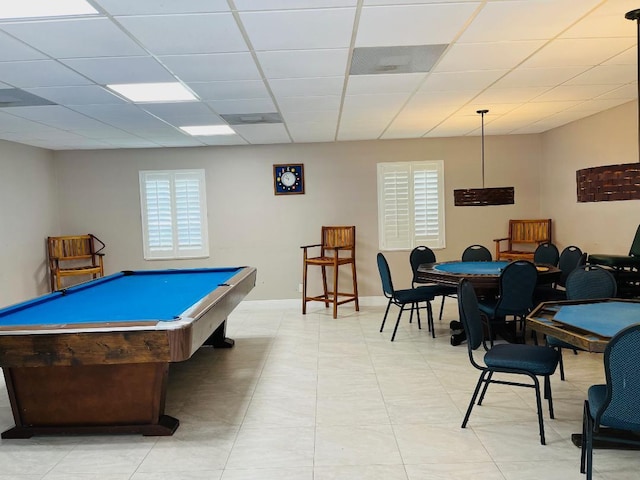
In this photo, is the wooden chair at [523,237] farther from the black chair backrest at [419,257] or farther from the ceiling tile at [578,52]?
the ceiling tile at [578,52]

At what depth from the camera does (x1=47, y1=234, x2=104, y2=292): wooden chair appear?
6.73 metres

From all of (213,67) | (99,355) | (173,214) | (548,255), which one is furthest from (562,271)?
(173,214)

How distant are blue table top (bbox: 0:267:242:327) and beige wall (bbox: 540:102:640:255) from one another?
14.1ft

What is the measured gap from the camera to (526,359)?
2.88m

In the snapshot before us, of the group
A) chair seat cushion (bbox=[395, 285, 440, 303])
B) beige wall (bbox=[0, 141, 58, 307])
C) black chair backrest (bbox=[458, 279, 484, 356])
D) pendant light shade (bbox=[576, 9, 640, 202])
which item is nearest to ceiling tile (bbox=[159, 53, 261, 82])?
black chair backrest (bbox=[458, 279, 484, 356])

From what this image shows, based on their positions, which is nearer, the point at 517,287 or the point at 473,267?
the point at 517,287

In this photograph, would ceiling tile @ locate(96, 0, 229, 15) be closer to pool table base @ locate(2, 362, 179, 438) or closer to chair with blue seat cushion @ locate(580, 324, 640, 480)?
pool table base @ locate(2, 362, 179, 438)

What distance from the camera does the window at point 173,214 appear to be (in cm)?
725

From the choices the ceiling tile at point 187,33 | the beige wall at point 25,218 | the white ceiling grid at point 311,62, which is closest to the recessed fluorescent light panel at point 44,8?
the white ceiling grid at point 311,62

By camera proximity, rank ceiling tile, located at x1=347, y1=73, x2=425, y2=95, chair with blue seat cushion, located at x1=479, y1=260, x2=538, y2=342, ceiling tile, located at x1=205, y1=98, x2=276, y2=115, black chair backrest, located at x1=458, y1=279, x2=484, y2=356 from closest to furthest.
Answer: black chair backrest, located at x1=458, y1=279, x2=484, y2=356, ceiling tile, located at x1=347, y1=73, x2=425, y2=95, chair with blue seat cushion, located at x1=479, y1=260, x2=538, y2=342, ceiling tile, located at x1=205, y1=98, x2=276, y2=115

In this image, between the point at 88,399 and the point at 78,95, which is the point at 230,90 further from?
the point at 88,399

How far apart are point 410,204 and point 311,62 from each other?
4225mm

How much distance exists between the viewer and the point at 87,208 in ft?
23.8

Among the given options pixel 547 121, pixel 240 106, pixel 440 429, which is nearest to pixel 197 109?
pixel 240 106
